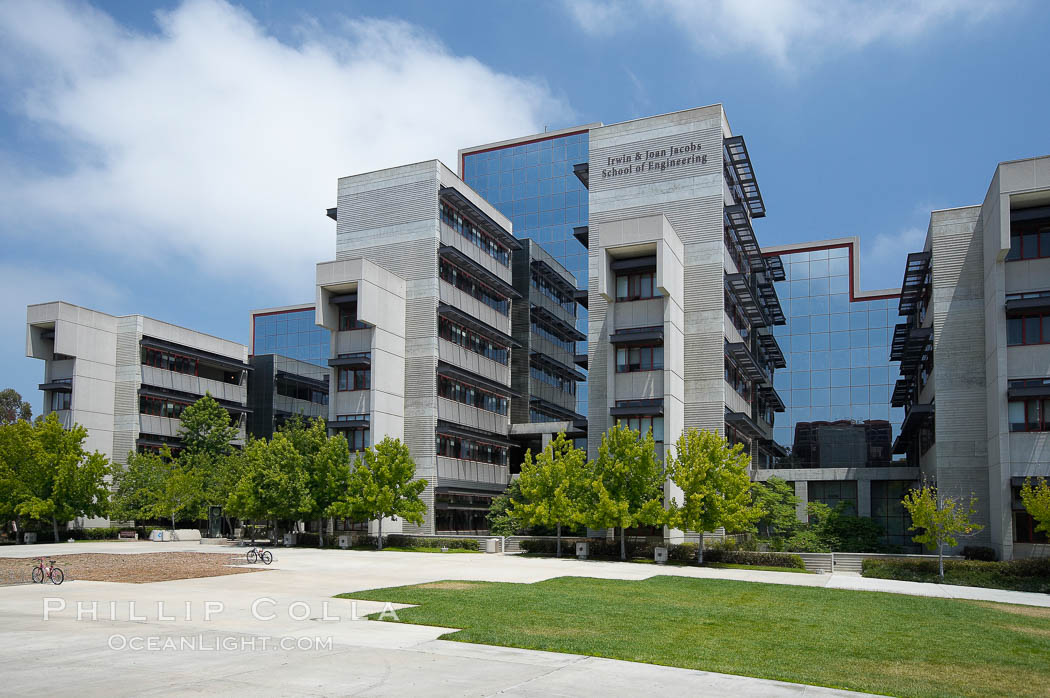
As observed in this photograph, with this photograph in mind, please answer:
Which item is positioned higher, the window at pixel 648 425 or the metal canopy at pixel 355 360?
the metal canopy at pixel 355 360

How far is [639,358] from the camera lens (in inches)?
2167

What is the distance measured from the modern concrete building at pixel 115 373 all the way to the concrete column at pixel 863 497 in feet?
169

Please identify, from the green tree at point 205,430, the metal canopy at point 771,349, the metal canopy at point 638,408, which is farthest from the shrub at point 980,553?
the green tree at point 205,430

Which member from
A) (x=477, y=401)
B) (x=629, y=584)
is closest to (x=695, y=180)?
(x=477, y=401)

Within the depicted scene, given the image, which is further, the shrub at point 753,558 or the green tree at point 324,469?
the green tree at point 324,469

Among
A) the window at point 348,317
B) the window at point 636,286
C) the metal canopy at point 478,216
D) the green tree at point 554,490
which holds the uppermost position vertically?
the metal canopy at point 478,216

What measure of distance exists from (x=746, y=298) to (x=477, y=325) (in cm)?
2078

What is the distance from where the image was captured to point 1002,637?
21844 mm

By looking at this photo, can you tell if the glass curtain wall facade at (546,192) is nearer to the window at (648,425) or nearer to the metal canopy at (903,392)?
the metal canopy at (903,392)

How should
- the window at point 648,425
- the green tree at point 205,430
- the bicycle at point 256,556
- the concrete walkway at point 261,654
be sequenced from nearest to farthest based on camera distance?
the concrete walkway at point 261,654 < the bicycle at point 256,556 < the window at point 648,425 < the green tree at point 205,430

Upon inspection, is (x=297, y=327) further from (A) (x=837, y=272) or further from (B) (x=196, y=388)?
(A) (x=837, y=272)

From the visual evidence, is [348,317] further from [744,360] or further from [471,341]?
[744,360]

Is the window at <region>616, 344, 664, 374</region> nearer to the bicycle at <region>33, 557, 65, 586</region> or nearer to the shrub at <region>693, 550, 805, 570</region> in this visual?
the shrub at <region>693, 550, 805, 570</region>

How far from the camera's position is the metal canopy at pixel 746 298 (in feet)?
193
